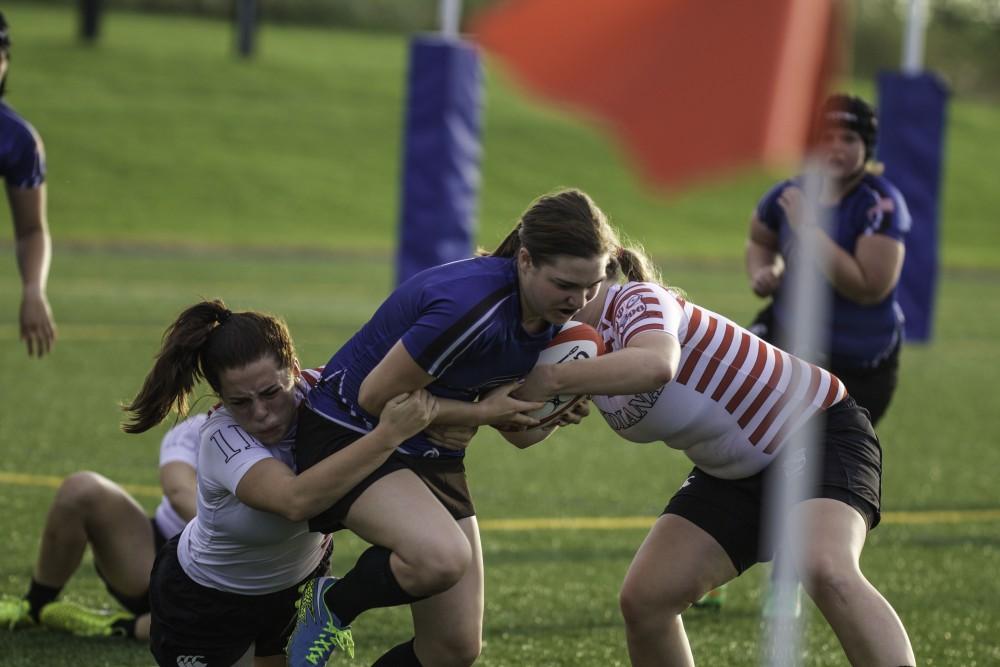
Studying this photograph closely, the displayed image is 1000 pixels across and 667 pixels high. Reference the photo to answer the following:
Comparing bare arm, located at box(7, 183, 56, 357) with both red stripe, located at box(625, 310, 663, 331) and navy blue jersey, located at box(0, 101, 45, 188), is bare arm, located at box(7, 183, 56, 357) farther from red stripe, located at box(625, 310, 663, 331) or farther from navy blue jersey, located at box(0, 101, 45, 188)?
red stripe, located at box(625, 310, 663, 331)

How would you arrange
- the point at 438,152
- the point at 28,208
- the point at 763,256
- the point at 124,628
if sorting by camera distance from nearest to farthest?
the point at 124,628
the point at 28,208
the point at 763,256
the point at 438,152

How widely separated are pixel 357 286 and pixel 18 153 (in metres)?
13.0

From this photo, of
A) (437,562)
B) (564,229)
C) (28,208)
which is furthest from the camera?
(28,208)

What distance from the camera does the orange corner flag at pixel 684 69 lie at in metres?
3.18

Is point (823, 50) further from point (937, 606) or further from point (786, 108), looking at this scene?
point (937, 606)

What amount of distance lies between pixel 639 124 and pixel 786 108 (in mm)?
324

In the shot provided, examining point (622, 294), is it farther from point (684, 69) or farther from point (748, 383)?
point (684, 69)

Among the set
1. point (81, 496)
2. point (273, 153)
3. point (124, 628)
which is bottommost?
point (273, 153)

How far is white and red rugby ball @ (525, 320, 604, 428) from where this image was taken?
149 inches

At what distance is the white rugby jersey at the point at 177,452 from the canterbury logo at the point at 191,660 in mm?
845

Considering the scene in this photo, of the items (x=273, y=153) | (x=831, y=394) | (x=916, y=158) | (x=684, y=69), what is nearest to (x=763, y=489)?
(x=831, y=394)

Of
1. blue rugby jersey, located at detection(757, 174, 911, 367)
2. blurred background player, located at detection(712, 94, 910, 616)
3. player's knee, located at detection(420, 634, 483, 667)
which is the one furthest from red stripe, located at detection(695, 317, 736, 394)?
blue rugby jersey, located at detection(757, 174, 911, 367)

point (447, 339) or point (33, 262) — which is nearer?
point (447, 339)

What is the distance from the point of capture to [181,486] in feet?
15.6
